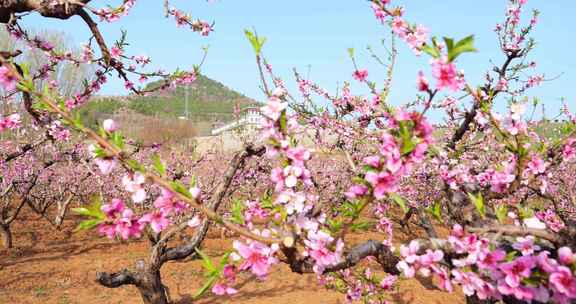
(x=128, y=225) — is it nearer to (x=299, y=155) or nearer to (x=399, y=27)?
(x=299, y=155)

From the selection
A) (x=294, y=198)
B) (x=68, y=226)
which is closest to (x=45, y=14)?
(x=294, y=198)

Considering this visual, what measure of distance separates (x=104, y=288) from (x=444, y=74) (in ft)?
24.6

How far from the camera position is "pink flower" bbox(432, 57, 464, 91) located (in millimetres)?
1386

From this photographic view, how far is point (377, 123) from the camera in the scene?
5555 mm

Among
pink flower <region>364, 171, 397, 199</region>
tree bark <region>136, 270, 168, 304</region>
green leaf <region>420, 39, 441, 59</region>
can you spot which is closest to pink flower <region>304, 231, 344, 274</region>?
pink flower <region>364, 171, 397, 199</region>

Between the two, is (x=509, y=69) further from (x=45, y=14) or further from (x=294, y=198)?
(x=45, y=14)

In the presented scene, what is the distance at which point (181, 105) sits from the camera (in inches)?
2803

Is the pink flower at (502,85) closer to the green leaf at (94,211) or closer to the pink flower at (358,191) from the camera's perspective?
the pink flower at (358,191)

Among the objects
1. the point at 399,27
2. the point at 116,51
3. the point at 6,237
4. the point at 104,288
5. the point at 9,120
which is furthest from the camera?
the point at 6,237

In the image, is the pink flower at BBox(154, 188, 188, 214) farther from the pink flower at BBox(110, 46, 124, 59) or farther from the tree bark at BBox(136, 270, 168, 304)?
the tree bark at BBox(136, 270, 168, 304)

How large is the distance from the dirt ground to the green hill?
34849mm

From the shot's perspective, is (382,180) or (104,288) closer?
(382,180)

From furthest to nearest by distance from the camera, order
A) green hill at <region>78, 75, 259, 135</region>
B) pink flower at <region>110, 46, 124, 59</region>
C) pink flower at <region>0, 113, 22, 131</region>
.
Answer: green hill at <region>78, 75, 259, 135</region> → pink flower at <region>110, 46, 124, 59</region> → pink flower at <region>0, 113, 22, 131</region>

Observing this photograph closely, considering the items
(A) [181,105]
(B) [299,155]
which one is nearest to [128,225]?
(B) [299,155]
